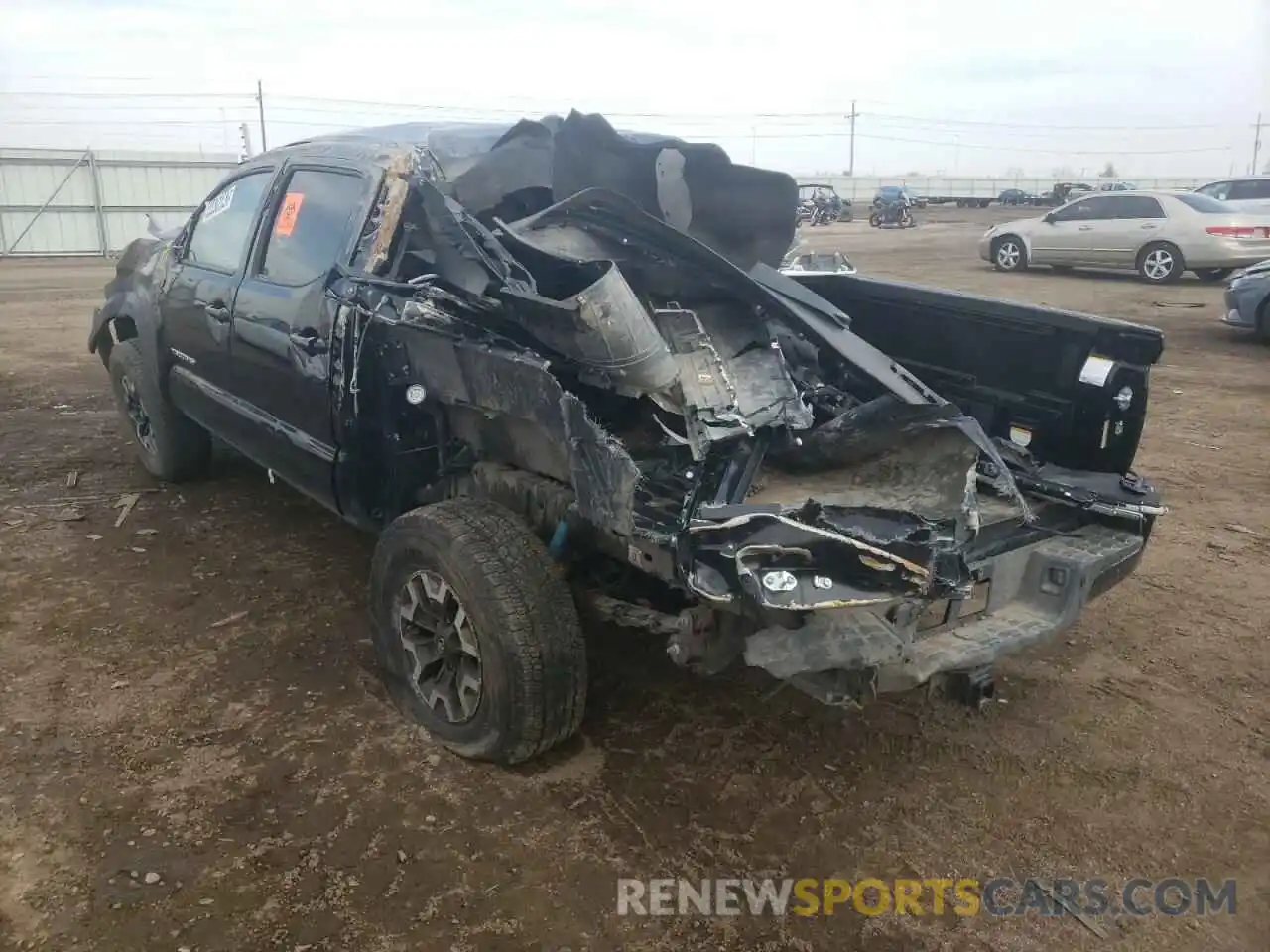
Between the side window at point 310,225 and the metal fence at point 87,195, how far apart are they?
1759 cm

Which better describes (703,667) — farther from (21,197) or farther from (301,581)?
(21,197)

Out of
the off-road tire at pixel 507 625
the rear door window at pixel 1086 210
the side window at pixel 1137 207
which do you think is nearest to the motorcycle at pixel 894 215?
the rear door window at pixel 1086 210

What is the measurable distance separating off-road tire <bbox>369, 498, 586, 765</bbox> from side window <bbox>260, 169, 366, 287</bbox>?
1229 mm

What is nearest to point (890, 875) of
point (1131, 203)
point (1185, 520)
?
point (1185, 520)

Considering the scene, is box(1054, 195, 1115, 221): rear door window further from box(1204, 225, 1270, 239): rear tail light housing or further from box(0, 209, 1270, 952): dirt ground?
box(0, 209, 1270, 952): dirt ground

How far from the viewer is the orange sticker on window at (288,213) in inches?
157

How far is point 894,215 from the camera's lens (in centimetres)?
3219

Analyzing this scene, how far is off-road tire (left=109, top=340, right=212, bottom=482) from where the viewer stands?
17.4 feet

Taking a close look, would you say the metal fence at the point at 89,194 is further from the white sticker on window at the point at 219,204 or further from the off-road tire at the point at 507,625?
the off-road tire at the point at 507,625

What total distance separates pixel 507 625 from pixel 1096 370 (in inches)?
90.0

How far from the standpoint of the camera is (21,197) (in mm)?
20141

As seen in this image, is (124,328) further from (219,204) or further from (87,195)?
(87,195)

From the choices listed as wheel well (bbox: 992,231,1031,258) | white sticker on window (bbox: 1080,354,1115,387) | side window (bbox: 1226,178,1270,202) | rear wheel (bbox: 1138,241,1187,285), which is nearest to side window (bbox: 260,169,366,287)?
white sticker on window (bbox: 1080,354,1115,387)

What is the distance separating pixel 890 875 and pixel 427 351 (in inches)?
82.9
